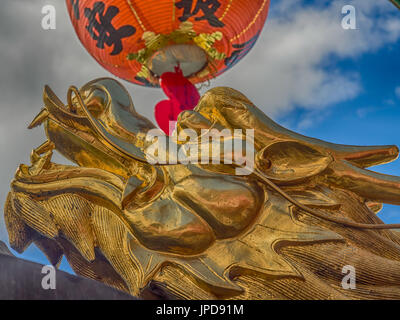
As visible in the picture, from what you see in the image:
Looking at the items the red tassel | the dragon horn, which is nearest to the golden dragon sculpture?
the dragon horn

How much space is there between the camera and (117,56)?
2.09 metres

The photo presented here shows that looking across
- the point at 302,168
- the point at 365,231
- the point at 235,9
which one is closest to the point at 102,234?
the point at 302,168

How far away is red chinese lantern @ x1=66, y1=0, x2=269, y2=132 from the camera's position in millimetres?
1919

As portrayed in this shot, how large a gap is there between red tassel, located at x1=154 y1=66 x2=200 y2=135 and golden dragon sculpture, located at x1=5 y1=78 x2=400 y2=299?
461 mm

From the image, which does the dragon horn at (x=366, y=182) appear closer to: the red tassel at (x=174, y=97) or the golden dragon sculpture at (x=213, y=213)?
the golden dragon sculpture at (x=213, y=213)

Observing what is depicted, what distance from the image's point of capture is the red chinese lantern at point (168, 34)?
192cm

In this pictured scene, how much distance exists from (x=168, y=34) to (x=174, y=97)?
27 cm

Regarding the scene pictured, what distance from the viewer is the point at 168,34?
1995 mm

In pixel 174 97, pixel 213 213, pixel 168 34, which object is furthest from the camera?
pixel 174 97

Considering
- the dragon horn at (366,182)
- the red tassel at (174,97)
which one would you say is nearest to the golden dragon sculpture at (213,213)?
the dragon horn at (366,182)

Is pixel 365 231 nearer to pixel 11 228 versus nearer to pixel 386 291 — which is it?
pixel 386 291

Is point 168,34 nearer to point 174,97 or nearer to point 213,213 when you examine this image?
point 174,97

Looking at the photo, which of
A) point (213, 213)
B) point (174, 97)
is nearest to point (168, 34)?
point (174, 97)

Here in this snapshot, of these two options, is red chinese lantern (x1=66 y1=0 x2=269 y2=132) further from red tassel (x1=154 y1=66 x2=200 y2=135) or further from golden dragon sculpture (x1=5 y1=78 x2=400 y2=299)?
golden dragon sculpture (x1=5 y1=78 x2=400 y2=299)
